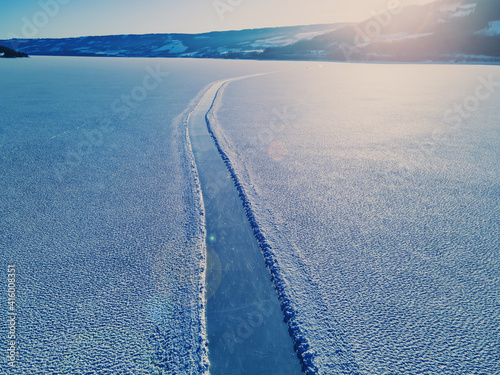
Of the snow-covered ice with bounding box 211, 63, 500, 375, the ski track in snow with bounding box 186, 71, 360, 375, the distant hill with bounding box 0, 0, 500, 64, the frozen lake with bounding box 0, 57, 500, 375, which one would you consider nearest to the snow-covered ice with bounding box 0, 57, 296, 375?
the frozen lake with bounding box 0, 57, 500, 375

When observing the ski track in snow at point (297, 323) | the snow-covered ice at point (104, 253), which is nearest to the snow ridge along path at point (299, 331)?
the ski track in snow at point (297, 323)

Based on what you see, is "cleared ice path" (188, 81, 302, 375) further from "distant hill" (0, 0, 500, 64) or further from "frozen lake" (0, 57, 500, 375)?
"distant hill" (0, 0, 500, 64)

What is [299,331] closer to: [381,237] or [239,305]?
[239,305]

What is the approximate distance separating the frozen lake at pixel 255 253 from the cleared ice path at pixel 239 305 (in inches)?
0.4

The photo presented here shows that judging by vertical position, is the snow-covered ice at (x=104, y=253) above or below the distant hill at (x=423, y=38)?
below

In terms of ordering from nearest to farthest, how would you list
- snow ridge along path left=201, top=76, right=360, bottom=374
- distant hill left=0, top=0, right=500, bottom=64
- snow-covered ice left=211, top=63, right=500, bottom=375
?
1. snow ridge along path left=201, top=76, right=360, bottom=374
2. snow-covered ice left=211, top=63, right=500, bottom=375
3. distant hill left=0, top=0, right=500, bottom=64

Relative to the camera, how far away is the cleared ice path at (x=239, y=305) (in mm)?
1717

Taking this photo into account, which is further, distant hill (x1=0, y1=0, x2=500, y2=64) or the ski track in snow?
distant hill (x1=0, y1=0, x2=500, y2=64)

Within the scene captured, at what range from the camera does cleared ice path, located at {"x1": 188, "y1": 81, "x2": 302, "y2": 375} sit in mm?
1717

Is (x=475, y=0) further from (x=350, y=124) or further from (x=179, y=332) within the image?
(x=179, y=332)

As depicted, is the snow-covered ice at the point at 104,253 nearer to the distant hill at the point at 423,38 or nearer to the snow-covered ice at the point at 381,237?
the snow-covered ice at the point at 381,237

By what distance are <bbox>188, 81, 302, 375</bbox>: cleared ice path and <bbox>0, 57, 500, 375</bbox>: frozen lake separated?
11mm

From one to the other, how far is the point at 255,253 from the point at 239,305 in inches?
23.7

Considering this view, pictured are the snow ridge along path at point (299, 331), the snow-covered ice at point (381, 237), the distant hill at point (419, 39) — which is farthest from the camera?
the distant hill at point (419, 39)
